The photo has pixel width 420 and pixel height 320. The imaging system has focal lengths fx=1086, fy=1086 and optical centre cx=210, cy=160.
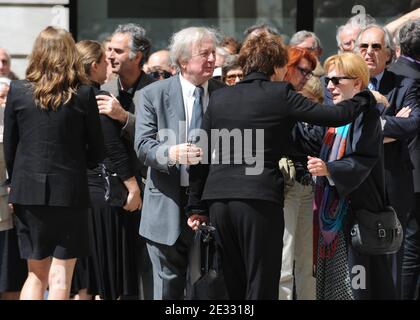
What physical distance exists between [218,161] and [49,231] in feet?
3.78

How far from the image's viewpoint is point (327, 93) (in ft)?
24.7

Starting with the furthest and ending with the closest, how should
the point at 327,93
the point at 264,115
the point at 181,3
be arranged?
the point at 181,3 < the point at 327,93 < the point at 264,115

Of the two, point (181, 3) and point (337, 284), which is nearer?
point (337, 284)

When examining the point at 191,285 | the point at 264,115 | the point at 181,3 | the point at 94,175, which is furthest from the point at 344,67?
the point at 181,3

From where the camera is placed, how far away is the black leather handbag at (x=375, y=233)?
6715 mm

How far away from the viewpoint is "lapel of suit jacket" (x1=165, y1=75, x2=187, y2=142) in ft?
23.5

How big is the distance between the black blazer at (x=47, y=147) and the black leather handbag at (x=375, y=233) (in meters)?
1.72

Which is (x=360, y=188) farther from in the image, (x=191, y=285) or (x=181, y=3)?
(x=181, y=3)

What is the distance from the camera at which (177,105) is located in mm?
7176

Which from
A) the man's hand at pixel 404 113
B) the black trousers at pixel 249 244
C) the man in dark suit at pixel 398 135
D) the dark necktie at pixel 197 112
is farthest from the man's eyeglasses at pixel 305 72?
the black trousers at pixel 249 244

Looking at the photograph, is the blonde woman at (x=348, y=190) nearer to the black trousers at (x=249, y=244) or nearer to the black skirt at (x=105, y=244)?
the black trousers at (x=249, y=244)

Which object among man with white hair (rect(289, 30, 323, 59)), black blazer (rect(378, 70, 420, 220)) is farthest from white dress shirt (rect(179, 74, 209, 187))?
man with white hair (rect(289, 30, 323, 59))

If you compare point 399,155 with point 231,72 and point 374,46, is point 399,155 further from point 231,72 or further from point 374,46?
point 231,72

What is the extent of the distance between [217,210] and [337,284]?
943mm
